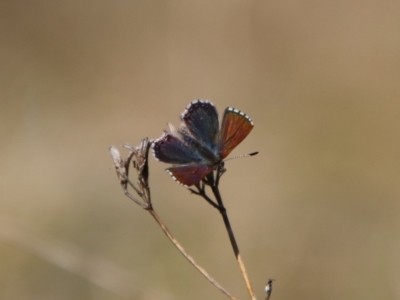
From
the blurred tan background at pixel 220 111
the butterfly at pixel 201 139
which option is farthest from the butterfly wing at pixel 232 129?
the blurred tan background at pixel 220 111

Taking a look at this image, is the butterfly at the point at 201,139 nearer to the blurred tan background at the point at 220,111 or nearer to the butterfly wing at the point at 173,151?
the butterfly wing at the point at 173,151

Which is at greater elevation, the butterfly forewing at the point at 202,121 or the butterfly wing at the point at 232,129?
the butterfly forewing at the point at 202,121

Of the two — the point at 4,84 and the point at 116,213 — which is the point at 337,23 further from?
the point at 4,84

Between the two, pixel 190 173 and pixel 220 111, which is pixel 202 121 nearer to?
pixel 190 173

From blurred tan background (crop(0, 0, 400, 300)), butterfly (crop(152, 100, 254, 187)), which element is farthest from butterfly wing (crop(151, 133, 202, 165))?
blurred tan background (crop(0, 0, 400, 300))

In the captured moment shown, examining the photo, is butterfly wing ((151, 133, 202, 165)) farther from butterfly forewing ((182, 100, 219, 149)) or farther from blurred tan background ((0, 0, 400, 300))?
blurred tan background ((0, 0, 400, 300))

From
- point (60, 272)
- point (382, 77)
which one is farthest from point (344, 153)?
point (60, 272)
